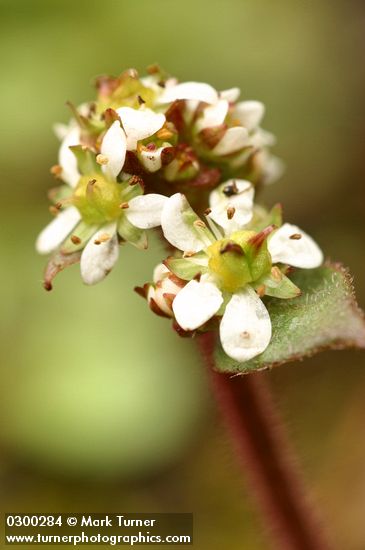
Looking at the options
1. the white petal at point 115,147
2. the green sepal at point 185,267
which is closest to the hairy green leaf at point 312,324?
the green sepal at point 185,267

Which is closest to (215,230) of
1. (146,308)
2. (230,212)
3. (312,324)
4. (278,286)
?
(230,212)

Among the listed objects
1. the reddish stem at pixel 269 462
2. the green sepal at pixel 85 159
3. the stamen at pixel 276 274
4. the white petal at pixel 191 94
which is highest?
the white petal at pixel 191 94

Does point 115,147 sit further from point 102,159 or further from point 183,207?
point 183,207

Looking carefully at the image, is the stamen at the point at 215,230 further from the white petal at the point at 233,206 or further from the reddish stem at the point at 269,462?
the reddish stem at the point at 269,462

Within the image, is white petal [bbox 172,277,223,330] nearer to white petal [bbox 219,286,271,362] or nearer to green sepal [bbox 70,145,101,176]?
white petal [bbox 219,286,271,362]

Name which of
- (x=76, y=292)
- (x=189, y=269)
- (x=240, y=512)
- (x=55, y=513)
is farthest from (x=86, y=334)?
(x=189, y=269)

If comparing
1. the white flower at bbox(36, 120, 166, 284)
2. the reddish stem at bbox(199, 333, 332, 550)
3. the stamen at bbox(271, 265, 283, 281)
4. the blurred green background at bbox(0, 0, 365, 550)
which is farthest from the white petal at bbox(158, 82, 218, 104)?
the blurred green background at bbox(0, 0, 365, 550)
